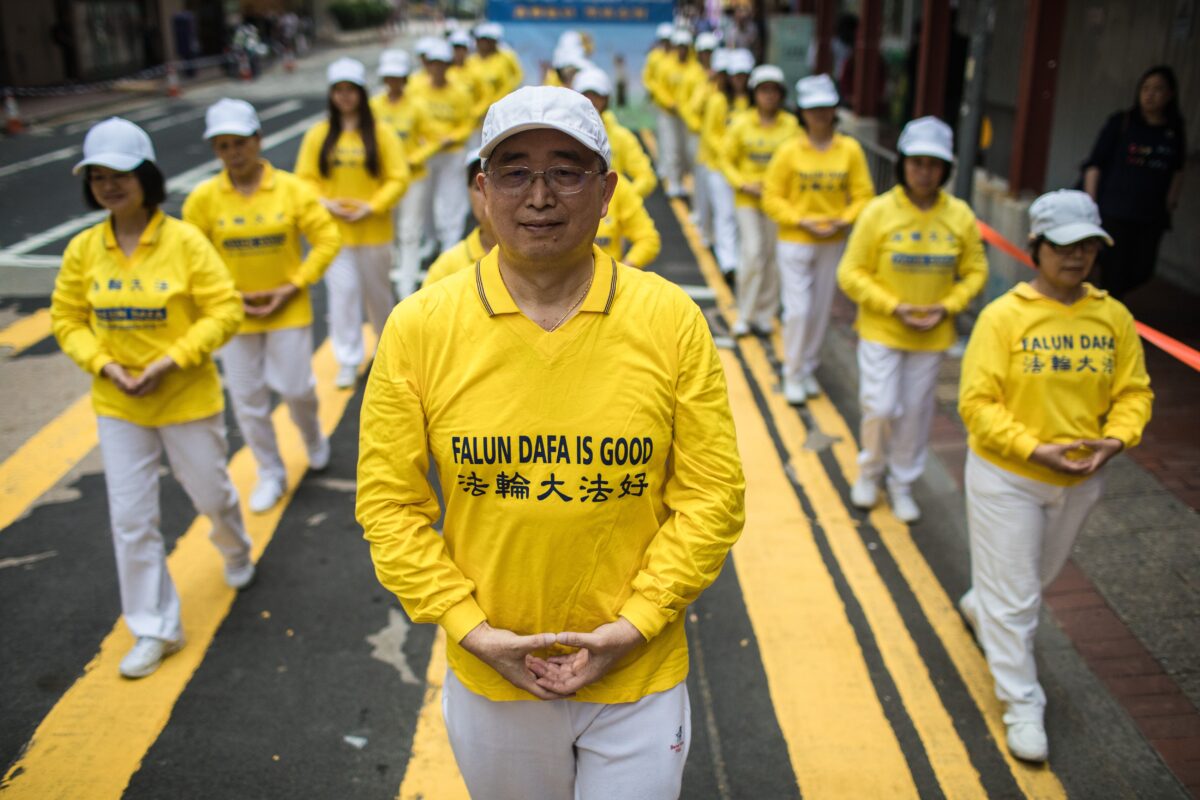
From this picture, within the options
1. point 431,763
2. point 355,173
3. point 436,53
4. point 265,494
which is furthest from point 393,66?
point 431,763

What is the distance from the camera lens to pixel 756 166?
9.47 m

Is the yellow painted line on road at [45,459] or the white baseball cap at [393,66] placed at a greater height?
the white baseball cap at [393,66]

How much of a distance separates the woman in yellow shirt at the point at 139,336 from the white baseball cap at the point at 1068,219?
11.8 ft

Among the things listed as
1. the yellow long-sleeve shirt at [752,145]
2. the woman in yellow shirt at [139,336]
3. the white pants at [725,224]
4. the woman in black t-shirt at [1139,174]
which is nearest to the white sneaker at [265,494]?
the woman in yellow shirt at [139,336]

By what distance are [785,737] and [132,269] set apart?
3.48 meters

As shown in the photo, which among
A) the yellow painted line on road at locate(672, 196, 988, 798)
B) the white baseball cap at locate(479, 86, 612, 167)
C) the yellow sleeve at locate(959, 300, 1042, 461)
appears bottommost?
the yellow painted line on road at locate(672, 196, 988, 798)

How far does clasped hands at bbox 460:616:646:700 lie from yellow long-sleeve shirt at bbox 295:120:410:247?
610cm

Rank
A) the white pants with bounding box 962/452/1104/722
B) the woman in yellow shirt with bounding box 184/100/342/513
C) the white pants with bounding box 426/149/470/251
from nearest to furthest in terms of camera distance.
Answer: the white pants with bounding box 962/452/1104/722 < the woman in yellow shirt with bounding box 184/100/342/513 < the white pants with bounding box 426/149/470/251

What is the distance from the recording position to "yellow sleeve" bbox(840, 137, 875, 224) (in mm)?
7879

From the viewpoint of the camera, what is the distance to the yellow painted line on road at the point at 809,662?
4.33 meters

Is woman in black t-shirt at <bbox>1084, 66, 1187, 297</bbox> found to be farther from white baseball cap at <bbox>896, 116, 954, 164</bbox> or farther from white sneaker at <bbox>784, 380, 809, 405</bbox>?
white baseball cap at <bbox>896, 116, 954, 164</bbox>

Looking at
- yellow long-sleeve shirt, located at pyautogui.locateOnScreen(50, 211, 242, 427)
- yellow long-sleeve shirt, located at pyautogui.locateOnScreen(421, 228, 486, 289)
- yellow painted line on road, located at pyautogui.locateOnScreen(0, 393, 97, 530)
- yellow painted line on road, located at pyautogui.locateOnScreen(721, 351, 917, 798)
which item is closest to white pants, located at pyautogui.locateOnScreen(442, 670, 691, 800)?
yellow painted line on road, located at pyautogui.locateOnScreen(721, 351, 917, 798)

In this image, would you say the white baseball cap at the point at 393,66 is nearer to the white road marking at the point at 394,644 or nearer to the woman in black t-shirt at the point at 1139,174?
the woman in black t-shirt at the point at 1139,174

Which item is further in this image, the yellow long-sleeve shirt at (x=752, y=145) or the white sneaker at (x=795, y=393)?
the yellow long-sleeve shirt at (x=752, y=145)
